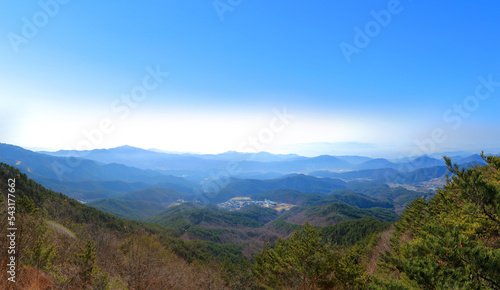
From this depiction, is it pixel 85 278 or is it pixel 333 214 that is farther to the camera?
pixel 333 214

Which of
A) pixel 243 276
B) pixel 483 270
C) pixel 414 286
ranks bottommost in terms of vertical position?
pixel 243 276

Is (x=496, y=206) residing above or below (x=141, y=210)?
above

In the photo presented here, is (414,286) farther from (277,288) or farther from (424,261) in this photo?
(277,288)

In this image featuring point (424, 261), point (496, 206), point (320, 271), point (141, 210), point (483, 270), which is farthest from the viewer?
point (141, 210)

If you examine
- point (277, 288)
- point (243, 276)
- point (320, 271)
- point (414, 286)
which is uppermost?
point (414, 286)

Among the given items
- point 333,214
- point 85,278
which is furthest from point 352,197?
point 85,278

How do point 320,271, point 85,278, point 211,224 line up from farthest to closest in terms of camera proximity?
point 211,224
point 320,271
point 85,278

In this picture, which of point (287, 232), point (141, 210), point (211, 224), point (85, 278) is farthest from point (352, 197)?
point (85, 278)

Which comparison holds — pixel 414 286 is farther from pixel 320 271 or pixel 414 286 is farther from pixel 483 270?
pixel 320 271

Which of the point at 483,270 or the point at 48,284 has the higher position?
the point at 483,270
